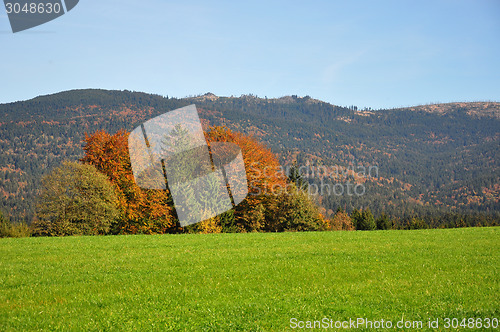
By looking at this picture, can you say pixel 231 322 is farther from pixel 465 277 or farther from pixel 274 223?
pixel 274 223

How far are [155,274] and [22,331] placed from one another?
6728 millimetres

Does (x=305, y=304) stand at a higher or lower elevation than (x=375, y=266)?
higher

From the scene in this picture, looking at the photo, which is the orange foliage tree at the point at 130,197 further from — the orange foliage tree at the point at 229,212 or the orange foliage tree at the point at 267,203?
the orange foliage tree at the point at 267,203

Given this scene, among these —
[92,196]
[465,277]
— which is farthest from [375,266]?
[92,196]

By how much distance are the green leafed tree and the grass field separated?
17.6 meters

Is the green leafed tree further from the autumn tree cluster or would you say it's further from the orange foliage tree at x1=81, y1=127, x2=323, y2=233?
the orange foliage tree at x1=81, y1=127, x2=323, y2=233

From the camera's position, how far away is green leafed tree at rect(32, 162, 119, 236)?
39.7 m

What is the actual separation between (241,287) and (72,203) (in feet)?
103

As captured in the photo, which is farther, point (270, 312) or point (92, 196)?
point (92, 196)

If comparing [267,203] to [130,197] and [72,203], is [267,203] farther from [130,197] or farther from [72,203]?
[72,203]

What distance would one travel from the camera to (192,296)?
12688 millimetres

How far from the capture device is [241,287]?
13688 millimetres

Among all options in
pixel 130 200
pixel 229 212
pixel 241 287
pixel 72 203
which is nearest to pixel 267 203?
pixel 229 212

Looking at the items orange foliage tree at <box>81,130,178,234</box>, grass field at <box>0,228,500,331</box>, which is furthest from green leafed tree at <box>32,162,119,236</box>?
grass field at <box>0,228,500,331</box>
